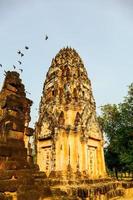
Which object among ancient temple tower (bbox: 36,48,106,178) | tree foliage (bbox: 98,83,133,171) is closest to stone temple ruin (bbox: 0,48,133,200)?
ancient temple tower (bbox: 36,48,106,178)

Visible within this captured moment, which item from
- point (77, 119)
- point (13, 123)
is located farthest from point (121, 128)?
point (13, 123)

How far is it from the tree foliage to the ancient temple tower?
4858mm

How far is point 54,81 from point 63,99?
2.29 metres

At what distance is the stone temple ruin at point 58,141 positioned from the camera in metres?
5.93

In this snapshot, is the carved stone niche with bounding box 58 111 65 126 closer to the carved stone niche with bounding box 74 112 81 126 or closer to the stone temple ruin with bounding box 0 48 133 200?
the stone temple ruin with bounding box 0 48 133 200

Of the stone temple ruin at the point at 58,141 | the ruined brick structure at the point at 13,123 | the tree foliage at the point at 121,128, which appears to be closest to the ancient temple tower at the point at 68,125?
the stone temple ruin at the point at 58,141

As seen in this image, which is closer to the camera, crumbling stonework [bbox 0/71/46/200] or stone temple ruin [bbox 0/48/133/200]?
crumbling stonework [bbox 0/71/46/200]

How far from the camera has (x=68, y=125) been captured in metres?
16.3

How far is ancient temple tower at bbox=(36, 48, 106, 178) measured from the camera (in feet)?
51.1

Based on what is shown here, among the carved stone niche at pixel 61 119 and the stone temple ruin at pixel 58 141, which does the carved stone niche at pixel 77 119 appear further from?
the carved stone niche at pixel 61 119

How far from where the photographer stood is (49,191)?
6211 mm

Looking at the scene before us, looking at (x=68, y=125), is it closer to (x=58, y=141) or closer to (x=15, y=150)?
(x=58, y=141)

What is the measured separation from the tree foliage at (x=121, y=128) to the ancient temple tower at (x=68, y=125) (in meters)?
4.86

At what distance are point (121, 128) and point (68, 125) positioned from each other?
10.1m
